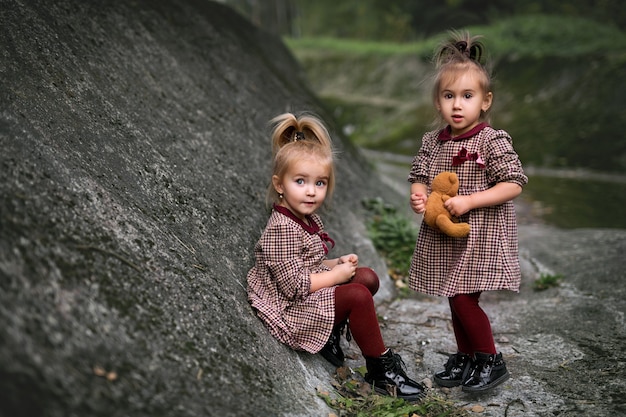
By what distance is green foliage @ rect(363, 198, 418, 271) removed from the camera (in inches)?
207

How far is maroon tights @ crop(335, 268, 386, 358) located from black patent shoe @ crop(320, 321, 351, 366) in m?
0.27

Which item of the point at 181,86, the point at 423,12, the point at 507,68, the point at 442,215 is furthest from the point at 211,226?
the point at 423,12

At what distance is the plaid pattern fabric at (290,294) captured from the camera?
3.07 meters

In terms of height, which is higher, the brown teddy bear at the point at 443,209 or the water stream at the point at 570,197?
the water stream at the point at 570,197

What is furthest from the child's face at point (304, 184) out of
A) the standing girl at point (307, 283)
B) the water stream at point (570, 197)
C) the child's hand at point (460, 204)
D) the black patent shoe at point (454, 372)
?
the water stream at point (570, 197)

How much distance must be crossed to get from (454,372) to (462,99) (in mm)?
1462

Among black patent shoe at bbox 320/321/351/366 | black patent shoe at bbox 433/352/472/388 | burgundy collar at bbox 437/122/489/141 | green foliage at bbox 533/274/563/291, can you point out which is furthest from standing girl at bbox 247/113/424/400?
green foliage at bbox 533/274/563/291

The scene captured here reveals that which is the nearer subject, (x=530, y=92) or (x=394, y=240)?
(x=394, y=240)

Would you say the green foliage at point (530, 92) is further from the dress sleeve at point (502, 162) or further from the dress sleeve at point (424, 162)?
the dress sleeve at point (502, 162)

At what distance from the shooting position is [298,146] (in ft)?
10.7

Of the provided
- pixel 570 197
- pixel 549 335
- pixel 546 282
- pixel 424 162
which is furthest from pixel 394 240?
pixel 570 197

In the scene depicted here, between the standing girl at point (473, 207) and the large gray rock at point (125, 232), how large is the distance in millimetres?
825

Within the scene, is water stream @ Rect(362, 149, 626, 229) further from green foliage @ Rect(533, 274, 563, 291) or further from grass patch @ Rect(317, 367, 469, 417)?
grass patch @ Rect(317, 367, 469, 417)

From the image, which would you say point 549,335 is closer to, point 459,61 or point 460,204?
point 460,204
